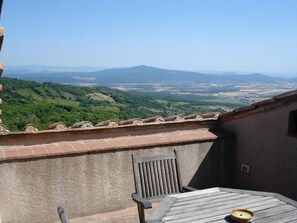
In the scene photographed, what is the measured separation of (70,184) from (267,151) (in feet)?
9.76

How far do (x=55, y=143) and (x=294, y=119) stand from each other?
347 centimetres

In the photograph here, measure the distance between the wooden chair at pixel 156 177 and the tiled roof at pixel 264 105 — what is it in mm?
1636

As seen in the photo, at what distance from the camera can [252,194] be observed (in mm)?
3225

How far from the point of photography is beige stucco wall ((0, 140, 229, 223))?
13.8 ft

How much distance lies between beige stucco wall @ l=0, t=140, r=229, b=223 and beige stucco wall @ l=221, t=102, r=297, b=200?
0.85 meters

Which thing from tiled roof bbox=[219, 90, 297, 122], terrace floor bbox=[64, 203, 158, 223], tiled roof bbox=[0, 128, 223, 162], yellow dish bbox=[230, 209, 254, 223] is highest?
tiled roof bbox=[219, 90, 297, 122]

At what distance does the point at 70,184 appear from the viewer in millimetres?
4523

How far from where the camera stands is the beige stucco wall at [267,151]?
14.9 feet

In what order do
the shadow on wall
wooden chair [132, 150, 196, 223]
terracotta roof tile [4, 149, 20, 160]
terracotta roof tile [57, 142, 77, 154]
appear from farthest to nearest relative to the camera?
the shadow on wall → terracotta roof tile [57, 142, 77, 154] → terracotta roof tile [4, 149, 20, 160] → wooden chair [132, 150, 196, 223]

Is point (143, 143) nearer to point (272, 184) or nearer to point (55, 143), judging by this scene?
point (55, 143)

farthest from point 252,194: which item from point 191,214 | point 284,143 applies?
point 284,143

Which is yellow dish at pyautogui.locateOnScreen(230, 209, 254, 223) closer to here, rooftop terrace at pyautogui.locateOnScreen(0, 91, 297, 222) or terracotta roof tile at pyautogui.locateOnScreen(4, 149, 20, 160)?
rooftop terrace at pyautogui.locateOnScreen(0, 91, 297, 222)

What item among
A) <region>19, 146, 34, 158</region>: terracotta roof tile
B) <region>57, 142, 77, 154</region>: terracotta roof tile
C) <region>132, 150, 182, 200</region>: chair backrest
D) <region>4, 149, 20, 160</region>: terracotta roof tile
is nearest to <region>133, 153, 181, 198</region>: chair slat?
<region>132, 150, 182, 200</region>: chair backrest

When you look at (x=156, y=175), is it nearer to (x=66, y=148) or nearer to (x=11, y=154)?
(x=66, y=148)
